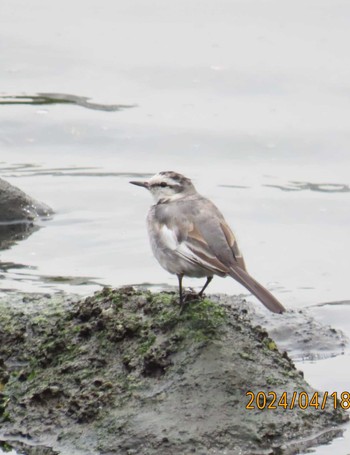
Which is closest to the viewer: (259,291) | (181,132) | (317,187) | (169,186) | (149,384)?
(149,384)

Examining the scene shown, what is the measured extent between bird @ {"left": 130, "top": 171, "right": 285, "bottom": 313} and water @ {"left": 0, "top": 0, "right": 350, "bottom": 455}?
67.7 inches

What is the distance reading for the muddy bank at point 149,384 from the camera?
7.18 meters

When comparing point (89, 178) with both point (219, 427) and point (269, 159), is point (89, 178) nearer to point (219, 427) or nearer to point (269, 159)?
point (269, 159)

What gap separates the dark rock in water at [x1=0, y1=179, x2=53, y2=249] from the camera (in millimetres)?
12922

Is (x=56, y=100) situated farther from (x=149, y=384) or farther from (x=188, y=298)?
(x=149, y=384)

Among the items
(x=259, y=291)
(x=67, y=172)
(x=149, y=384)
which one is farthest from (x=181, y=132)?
(x=149, y=384)

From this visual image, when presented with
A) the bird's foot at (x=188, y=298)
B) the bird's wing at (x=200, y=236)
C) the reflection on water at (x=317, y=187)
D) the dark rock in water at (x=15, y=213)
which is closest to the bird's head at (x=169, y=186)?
the bird's wing at (x=200, y=236)

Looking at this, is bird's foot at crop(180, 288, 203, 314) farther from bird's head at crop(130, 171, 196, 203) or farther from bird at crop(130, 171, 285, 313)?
bird's head at crop(130, 171, 196, 203)

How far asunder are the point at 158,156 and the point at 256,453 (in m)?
8.27

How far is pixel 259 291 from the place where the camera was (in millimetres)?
7551

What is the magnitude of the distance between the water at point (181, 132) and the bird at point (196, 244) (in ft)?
5.64

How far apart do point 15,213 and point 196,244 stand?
5534 mm

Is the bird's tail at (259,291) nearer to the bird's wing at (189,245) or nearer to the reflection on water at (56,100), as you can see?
the bird's wing at (189,245)

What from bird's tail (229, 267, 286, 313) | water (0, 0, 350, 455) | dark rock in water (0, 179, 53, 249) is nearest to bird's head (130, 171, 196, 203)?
bird's tail (229, 267, 286, 313)
